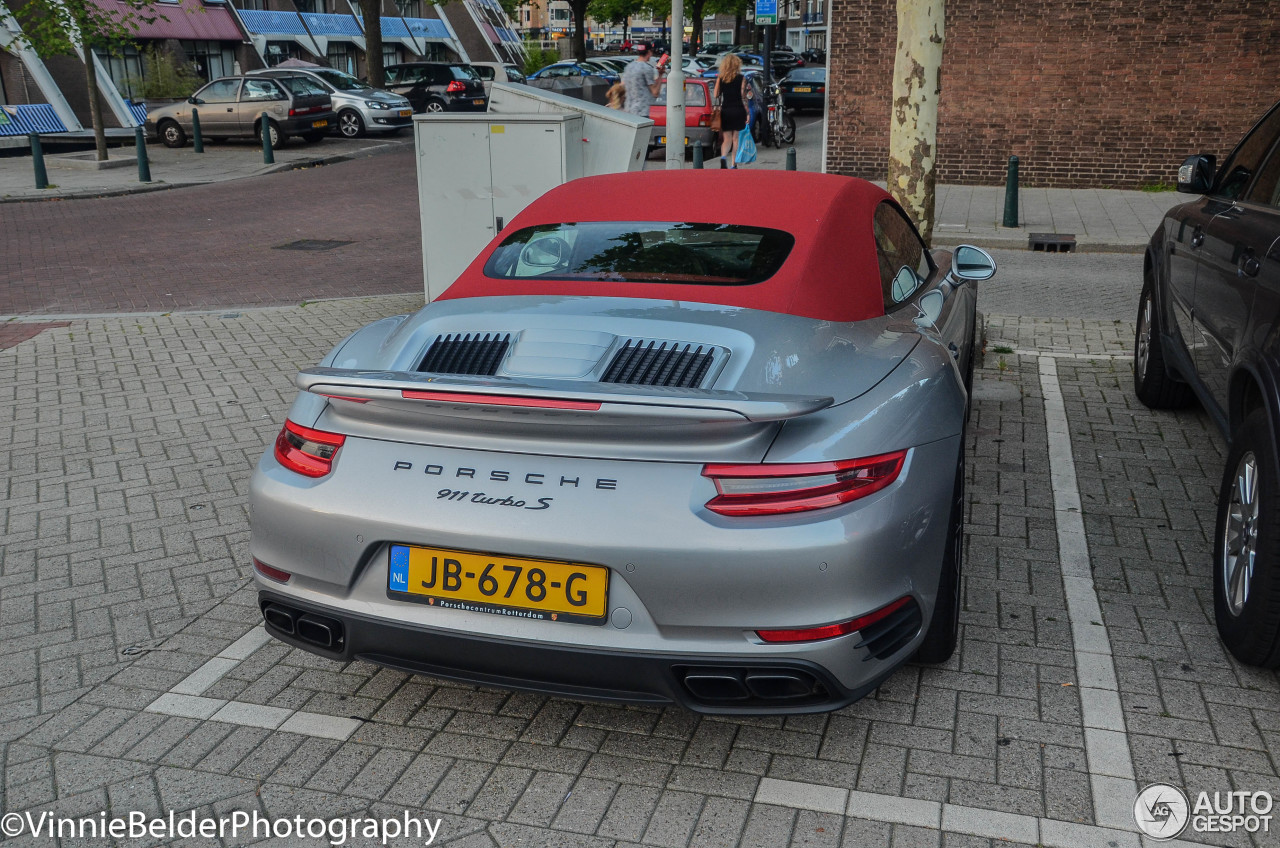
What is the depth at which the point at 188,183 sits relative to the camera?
19.5 metres

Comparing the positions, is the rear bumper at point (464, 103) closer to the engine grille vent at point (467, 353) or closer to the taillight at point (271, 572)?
the engine grille vent at point (467, 353)

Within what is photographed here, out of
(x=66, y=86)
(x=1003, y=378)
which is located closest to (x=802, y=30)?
(x=66, y=86)

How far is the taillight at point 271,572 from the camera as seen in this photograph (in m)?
3.12

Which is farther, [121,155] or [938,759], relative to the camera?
[121,155]

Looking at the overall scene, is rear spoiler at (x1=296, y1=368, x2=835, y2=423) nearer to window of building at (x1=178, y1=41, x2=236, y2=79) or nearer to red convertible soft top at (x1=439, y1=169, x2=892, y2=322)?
red convertible soft top at (x1=439, y1=169, x2=892, y2=322)

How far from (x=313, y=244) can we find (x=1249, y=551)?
11.4m

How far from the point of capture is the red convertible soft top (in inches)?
139

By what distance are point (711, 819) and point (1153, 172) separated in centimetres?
1643

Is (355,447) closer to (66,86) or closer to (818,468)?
(818,468)

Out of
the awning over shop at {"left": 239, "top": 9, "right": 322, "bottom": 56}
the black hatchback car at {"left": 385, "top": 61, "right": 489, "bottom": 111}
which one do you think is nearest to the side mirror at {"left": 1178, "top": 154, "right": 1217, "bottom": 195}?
the black hatchback car at {"left": 385, "top": 61, "right": 489, "bottom": 111}

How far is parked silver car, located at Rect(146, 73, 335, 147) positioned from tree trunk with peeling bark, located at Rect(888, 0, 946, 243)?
20050 millimetres

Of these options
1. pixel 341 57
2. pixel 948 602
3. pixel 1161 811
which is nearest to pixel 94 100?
pixel 948 602

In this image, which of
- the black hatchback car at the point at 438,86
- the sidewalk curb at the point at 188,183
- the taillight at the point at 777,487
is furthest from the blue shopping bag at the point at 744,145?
the black hatchback car at the point at 438,86

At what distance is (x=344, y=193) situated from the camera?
18.1 metres
